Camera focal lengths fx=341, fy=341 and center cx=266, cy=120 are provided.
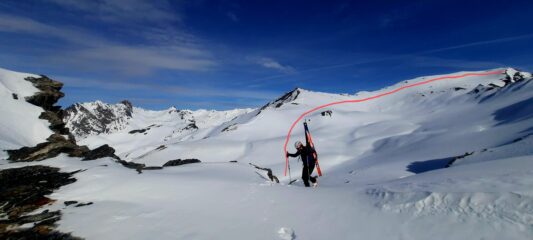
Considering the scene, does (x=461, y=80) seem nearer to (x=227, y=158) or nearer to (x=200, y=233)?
(x=227, y=158)

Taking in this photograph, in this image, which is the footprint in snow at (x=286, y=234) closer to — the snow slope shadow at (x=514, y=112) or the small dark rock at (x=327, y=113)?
the snow slope shadow at (x=514, y=112)

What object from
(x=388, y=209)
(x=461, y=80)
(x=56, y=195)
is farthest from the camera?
(x=461, y=80)

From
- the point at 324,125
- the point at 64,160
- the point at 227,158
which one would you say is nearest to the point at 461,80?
the point at 324,125

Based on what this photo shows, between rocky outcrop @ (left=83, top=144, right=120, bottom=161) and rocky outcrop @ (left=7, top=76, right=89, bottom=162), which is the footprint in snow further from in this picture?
rocky outcrop @ (left=7, top=76, right=89, bottom=162)

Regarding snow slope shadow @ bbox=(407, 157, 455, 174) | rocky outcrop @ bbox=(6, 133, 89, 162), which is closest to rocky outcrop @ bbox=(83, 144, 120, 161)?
rocky outcrop @ bbox=(6, 133, 89, 162)

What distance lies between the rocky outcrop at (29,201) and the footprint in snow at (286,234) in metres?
5.05

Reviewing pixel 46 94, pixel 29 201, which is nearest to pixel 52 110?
pixel 46 94

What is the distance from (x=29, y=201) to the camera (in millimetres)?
11195

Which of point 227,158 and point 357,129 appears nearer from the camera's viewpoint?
point 227,158

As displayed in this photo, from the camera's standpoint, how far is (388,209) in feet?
28.7

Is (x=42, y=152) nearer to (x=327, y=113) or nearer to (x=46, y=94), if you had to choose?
(x=46, y=94)

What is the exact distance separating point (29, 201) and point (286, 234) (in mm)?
8801

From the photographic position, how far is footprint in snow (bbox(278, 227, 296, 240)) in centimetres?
794

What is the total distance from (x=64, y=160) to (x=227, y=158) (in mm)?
44812
